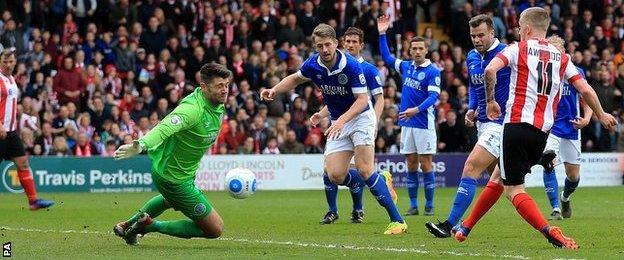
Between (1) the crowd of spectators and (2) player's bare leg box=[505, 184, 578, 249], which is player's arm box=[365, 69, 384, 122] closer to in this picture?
(2) player's bare leg box=[505, 184, 578, 249]

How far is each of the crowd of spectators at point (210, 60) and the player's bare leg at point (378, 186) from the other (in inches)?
493

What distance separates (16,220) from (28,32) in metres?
13.1

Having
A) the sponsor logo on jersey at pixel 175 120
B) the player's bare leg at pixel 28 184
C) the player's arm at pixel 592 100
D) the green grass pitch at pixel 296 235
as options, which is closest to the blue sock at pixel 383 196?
the green grass pitch at pixel 296 235

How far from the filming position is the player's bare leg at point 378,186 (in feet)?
43.8

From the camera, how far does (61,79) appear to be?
2709cm

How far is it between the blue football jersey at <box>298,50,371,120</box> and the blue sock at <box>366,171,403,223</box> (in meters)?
1.00

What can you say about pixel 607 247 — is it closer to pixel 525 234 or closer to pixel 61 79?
pixel 525 234

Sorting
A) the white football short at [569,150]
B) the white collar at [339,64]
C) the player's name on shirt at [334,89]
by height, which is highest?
the white collar at [339,64]

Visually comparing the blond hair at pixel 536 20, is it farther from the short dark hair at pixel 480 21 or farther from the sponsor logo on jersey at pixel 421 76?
the sponsor logo on jersey at pixel 421 76

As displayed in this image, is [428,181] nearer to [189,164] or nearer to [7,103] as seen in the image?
[7,103]

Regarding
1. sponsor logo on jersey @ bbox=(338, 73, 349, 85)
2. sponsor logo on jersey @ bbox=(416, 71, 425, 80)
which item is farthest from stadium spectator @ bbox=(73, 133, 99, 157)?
sponsor logo on jersey @ bbox=(338, 73, 349, 85)

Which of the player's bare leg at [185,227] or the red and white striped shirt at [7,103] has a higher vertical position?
the red and white striped shirt at [7,103]

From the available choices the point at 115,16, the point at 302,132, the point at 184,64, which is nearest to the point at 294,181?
the point at 302,132

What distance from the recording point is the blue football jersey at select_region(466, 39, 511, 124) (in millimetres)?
13414
